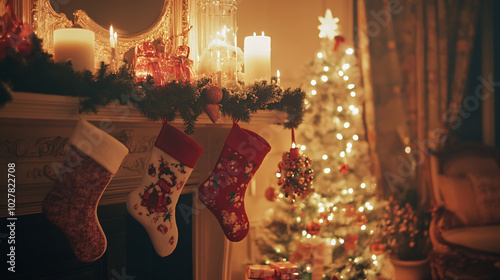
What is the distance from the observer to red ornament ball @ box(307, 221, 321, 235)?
8.51ft

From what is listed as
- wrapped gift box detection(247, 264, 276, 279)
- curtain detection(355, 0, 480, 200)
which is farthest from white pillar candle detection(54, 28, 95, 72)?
curtain detection(355, 0, 480, 200)

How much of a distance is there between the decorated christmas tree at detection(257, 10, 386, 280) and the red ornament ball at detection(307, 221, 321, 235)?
0.04 metres

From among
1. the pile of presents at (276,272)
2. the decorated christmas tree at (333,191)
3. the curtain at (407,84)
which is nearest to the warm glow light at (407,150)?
the curtain at (407,84)

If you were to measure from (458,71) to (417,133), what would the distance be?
71cm

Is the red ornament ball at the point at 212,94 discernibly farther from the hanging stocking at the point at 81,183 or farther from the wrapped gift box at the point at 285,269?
the wrapped gift box at the point at 285,269

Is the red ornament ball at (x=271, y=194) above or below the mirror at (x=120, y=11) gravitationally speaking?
below

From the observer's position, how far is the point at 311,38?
3.17 m

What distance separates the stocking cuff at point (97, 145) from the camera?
1.47 m

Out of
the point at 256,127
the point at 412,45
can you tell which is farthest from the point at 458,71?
the point at 256,127

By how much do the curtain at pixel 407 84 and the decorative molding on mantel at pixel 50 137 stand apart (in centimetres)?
175

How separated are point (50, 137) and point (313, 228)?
5.13 feet

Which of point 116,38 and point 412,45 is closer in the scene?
point 116,38

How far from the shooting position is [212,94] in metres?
1.77

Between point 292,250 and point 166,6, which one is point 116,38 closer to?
point 166,6
